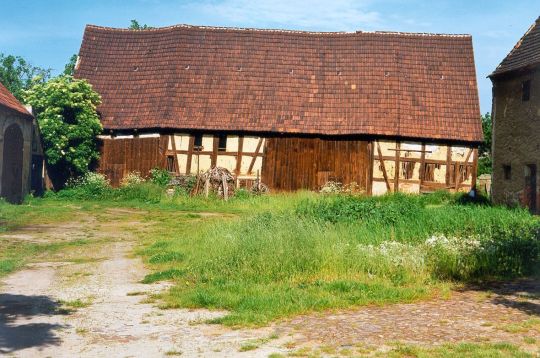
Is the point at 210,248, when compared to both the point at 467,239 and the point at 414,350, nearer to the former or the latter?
the point at 467,239

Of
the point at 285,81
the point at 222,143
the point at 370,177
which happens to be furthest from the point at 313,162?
the point at 285,81

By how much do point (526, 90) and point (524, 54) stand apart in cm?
148

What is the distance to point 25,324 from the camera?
302 inches

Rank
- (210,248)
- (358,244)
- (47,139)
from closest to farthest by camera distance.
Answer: (358,244) < (210,248) < (47,139)

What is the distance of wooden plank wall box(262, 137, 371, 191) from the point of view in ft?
90.2

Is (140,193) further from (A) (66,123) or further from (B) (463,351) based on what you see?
(B) (463,351)

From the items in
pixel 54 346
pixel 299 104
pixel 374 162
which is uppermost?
pixel 299 104

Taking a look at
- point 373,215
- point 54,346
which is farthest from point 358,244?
point 54,346

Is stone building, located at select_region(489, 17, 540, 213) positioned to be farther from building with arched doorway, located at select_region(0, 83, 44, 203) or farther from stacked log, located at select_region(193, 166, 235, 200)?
building with arched doorway, located at select_region(0, 83, 44, 203)

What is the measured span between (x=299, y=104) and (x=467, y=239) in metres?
17.8

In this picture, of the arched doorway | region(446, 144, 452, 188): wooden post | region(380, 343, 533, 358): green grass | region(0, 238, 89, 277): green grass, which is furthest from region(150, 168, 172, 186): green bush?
region(380, 343, 533, 358): green grass

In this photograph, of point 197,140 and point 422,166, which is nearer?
point 422,166

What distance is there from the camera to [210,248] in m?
11.8

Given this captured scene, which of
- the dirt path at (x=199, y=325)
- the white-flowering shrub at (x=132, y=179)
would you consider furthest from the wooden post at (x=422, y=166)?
the dirt path at (x=199, y=325)
